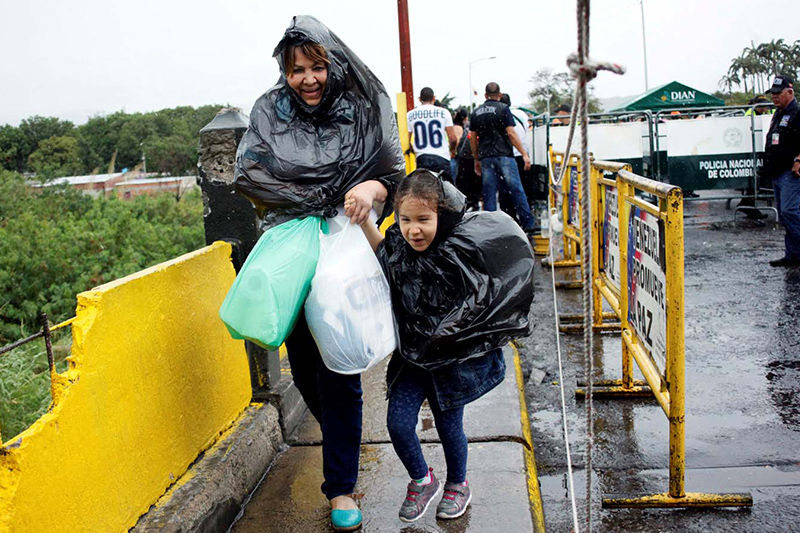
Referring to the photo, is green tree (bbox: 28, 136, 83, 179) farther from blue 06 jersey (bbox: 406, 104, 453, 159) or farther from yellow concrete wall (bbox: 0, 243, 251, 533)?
yellow concrete wall (bbox: 0, 243, 251, 533)

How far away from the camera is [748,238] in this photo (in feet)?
35.3

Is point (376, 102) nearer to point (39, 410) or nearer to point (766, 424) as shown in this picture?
point (766, 424)

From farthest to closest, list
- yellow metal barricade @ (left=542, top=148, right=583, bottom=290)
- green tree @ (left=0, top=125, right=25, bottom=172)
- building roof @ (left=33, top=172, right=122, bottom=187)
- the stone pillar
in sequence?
green tree @ (left=0, top=125, right=25, bottom=172), building roof @ (left=33, top=172, right=122, bottom=187), yellow metal barricade @ (left=542, top=148, right=583, bottom=290), the stone pillar

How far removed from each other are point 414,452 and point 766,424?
2378 mm

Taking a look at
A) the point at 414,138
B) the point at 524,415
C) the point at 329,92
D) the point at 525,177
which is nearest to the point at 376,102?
the point at 329,92

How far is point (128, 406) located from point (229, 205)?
1.43 meters

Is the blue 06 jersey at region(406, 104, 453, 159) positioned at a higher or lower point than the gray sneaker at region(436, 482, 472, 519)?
higher

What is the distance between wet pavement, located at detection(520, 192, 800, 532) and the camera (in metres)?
3.33

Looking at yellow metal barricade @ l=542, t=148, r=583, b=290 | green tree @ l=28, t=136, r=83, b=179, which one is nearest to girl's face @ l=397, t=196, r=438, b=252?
yellow metal barricade @ l=542, t=148, r=583, b=290

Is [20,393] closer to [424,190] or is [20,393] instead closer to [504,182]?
[424,190]

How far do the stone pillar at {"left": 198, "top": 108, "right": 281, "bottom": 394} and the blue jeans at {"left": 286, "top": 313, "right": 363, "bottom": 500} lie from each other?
83 cm

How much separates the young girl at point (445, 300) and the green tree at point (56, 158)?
12.7 m

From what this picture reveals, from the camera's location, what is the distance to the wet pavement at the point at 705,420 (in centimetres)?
333

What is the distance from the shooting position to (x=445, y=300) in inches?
113
